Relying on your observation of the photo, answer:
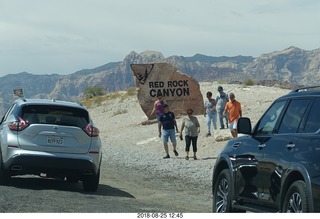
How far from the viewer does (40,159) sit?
1590cm

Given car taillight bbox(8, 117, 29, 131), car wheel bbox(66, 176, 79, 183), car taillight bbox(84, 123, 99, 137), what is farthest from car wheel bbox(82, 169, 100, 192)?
car taillight bbox(8, 117, 29, 131)

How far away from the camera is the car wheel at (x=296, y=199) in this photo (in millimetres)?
8992

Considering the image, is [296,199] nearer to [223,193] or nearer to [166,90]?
[223,193]

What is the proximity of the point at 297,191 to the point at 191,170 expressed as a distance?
14.0 m

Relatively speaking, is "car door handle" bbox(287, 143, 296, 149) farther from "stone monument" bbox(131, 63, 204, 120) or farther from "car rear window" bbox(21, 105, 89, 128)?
"stone monument" bbox(131, 63, 204, 120)

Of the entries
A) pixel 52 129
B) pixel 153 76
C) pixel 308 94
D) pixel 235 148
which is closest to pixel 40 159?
pixel 52 129

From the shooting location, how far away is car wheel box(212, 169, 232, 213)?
11625 millimetres

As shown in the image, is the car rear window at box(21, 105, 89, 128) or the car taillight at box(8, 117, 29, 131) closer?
the car taillight at box(8, 117, 29, 131)

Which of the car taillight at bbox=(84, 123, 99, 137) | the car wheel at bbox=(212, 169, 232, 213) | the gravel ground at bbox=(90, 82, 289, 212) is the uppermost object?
the car taillight at bbox=(84, 123, 99, 137)

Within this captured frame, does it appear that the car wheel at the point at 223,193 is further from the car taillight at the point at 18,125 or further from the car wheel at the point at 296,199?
the car taillight at the point at 18,125

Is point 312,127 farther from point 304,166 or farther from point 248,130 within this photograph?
point 248,130

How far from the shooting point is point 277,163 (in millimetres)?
9938

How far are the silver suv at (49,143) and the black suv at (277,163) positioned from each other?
4411mm

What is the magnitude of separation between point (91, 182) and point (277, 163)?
23.8 ft
